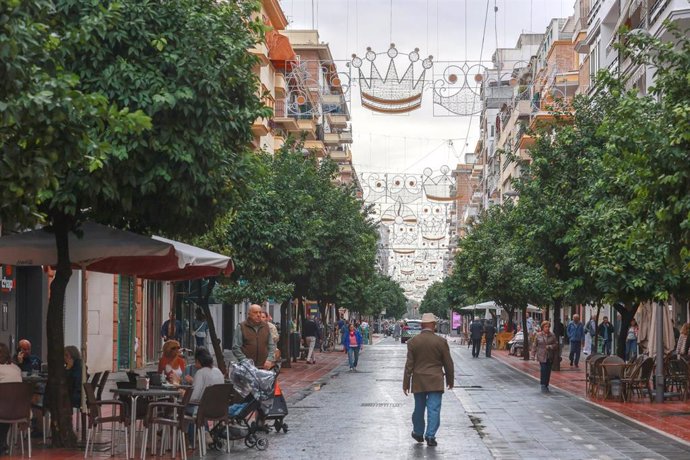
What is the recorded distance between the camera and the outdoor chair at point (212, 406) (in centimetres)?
1545

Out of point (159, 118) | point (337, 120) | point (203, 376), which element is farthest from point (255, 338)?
point (337, 120)

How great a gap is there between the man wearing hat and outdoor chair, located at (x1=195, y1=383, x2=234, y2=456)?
262 cm

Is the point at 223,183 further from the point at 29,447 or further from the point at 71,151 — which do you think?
the point at 71,151

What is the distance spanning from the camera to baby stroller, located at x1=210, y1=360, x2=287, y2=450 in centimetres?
1712

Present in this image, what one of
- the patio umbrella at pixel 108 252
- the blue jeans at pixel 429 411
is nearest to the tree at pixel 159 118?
the patio umbrella at pixel 108 252

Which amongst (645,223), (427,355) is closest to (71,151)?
(427,355)

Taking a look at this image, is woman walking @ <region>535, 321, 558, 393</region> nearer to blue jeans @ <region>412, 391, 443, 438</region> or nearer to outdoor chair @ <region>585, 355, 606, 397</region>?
outdoor chair @ <region>585, 355, 606, 397</region>

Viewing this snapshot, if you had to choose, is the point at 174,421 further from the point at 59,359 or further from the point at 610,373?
the point at 610,373

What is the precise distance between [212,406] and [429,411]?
126 inches

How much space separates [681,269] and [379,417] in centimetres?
670

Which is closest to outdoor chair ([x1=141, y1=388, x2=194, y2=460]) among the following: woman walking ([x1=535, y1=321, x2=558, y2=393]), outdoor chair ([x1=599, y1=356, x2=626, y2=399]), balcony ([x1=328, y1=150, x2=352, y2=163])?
outdoor chair ([x1=599, y1=356, x2=626, y2=399])

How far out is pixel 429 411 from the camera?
683 inches

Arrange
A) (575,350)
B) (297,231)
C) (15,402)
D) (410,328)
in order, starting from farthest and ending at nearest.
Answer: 1. (410,328)
2. (575,350)
3. (297,231)
4. (15,402)

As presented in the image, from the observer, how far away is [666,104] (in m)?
16.4
